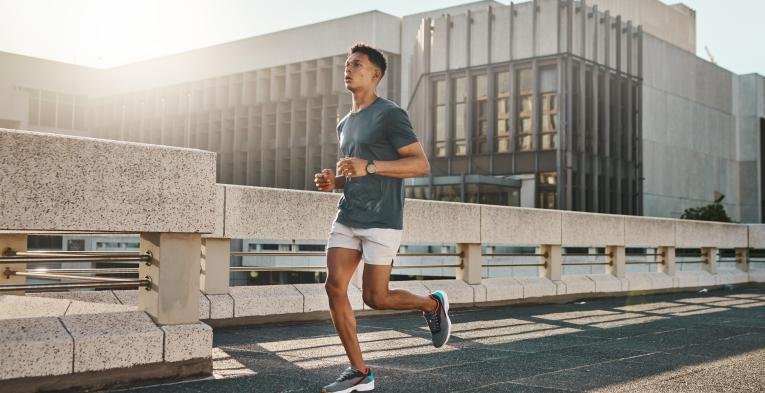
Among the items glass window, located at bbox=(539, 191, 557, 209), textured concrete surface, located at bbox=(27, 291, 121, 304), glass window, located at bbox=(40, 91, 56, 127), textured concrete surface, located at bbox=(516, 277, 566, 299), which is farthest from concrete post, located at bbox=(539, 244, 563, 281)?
glass window, located at bbox=(40, 91, 56, 127)

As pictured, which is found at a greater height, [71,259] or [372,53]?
[372,53]

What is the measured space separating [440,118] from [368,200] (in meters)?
37.4

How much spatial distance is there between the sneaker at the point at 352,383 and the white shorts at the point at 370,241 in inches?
23.5

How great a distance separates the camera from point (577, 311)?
9.50 m

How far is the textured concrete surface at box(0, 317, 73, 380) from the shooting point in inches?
157

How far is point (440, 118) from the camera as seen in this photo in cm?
4147

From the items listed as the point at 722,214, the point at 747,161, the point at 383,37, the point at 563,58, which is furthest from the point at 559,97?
the point at 747,161

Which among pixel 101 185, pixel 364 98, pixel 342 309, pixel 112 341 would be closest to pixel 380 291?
pixel 342 309

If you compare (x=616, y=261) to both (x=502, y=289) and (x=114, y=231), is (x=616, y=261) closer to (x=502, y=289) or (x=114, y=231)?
(x=502, y=289)

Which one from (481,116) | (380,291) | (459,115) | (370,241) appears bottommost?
(380,291)

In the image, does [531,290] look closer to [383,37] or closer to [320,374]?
[320,374]

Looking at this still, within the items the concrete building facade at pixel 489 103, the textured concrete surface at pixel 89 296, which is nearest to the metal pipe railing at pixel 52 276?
the textured concrete surface at pixel 89 296

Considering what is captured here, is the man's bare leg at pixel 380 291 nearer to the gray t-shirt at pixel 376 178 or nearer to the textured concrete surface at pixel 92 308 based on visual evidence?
the gray t-shirt at pixel 376 178

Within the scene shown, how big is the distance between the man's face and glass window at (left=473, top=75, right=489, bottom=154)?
117ft
